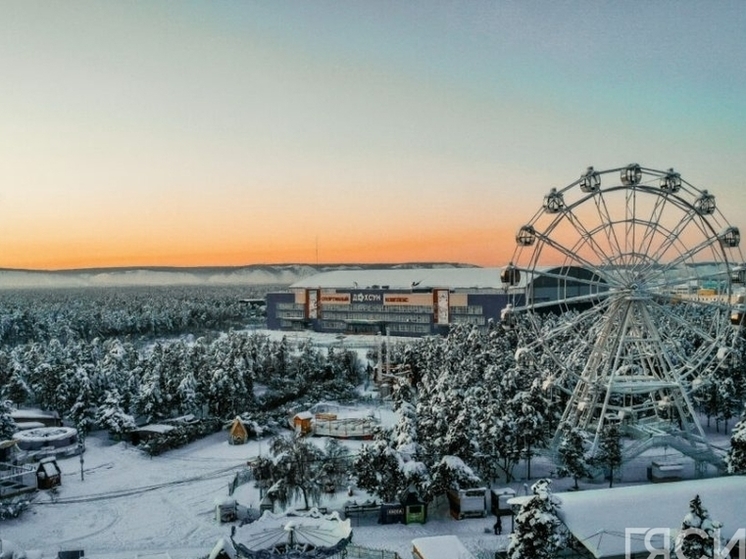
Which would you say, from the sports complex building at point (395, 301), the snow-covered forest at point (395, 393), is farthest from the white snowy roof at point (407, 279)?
the snow-covered forest at point (395, 393)

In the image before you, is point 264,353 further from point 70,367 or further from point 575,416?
point 575,416

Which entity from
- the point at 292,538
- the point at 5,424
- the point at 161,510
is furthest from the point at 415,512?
the point at 5,424

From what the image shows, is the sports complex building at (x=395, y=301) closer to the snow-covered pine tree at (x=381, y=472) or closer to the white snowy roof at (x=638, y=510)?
the snow-covered pine tree at (x=381, y=472)

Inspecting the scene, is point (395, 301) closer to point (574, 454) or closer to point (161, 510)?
point (574, 454)

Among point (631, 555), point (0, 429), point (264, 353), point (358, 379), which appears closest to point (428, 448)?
point (631, 555)

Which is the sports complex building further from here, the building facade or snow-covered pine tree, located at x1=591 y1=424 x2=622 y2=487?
snow-covered pine tree, located at x1=591 y1=424 x2=622 y2=487
